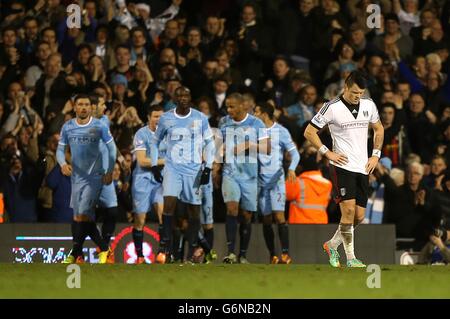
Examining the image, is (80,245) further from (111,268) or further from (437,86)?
(437,86)

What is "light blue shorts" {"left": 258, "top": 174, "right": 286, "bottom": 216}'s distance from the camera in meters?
19.5

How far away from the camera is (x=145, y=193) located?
1973 centimetres

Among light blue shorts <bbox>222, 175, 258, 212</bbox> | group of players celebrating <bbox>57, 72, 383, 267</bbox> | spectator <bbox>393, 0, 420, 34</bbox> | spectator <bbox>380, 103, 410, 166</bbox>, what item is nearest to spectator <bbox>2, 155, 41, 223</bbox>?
group of players celebrating <bbox>57, 72, 383, 267</bbox>

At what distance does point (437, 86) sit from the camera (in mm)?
23625

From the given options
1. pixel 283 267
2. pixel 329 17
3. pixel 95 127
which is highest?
pixel 329 17

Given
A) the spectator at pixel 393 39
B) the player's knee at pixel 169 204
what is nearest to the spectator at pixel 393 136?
the spectator at pixel 393 39

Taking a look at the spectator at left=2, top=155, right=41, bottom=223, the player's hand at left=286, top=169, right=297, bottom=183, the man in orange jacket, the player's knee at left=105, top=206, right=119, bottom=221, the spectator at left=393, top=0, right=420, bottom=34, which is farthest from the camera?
the spectator at left=393, top=0, right=420, bottom=34

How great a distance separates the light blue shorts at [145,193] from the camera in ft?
64.1

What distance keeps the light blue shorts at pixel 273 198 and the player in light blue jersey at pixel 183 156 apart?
5.01 feet

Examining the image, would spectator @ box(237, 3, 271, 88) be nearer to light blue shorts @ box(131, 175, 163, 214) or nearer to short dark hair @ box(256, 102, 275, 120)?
short dark hair @ box(256, 102, 275, 120)

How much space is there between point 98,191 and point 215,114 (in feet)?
14.4

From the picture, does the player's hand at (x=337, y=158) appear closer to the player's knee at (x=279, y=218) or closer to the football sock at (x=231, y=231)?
the football sock at (x=231, y=231)
